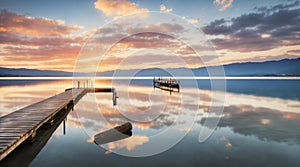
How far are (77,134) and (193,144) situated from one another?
6899mm

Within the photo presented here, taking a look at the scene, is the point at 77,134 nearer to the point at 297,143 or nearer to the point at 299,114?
the point at 297,143

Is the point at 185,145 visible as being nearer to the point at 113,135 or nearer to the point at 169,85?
the point at 113,135

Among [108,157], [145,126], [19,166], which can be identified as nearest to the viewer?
[19,166]

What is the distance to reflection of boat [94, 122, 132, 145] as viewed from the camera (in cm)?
1103

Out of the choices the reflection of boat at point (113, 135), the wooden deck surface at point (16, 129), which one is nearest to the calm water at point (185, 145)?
the reflection of boat at point (113, 135)

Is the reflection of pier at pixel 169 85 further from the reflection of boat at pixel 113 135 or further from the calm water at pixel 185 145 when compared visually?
the reflection of boat at pixel 113 135

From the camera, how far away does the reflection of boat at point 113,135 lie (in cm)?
1103

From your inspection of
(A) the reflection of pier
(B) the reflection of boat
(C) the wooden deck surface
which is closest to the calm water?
(B) the reflection of boat

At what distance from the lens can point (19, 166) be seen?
8.24 metres

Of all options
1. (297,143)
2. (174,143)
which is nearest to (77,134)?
(174,143)

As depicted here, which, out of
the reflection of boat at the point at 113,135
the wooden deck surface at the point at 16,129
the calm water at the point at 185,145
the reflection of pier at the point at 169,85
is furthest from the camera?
the reflection of pier at the point at 169,85

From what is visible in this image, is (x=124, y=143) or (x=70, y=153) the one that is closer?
(x=70, y=153)

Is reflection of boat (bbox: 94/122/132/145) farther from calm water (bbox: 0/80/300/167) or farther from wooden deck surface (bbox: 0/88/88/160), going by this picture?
wooden deck surface (bbox: 0/88/88/160)

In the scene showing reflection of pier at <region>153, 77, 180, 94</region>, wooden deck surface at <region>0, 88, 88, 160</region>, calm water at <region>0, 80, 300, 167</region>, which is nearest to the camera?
wooden deck surface at <region>0, 88, 88, 160</region>
